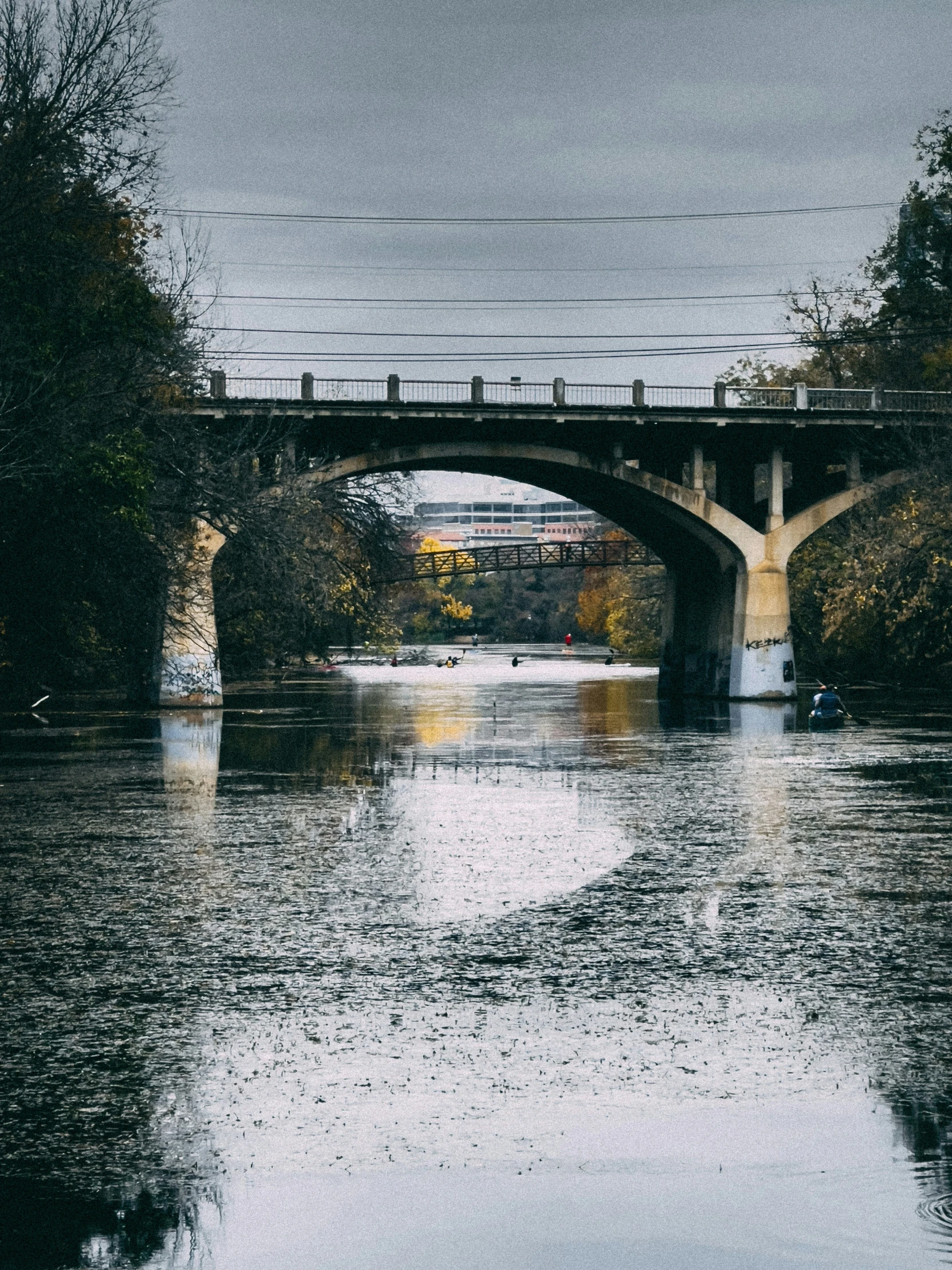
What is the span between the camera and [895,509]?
53.9 metres

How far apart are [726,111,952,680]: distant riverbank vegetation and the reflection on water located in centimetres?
3157

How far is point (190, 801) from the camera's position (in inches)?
802

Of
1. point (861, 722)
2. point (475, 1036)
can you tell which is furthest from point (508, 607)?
point (475, 1036)

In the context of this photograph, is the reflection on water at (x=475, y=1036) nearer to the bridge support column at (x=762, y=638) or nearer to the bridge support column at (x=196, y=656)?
the bridge support column at (x=196, y=656)

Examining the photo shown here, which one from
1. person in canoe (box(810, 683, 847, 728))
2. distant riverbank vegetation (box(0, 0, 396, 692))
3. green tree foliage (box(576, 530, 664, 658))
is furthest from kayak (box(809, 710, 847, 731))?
green tree foliage (box(576, 530, 664, 658))

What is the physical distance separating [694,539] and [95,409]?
29004 mm

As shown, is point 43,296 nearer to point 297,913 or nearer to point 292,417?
point 292,417

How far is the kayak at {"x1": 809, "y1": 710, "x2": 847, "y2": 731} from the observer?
1457 inches

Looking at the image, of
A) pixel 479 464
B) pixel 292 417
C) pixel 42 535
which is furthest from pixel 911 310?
pixel 42 535

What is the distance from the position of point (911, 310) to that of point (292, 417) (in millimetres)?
26930

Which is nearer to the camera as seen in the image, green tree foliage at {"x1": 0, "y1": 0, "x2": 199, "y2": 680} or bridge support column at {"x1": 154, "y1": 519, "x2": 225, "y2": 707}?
green tree foliage at {"x1": 0, "y1": 0, "x2": 199, "y2": 680}

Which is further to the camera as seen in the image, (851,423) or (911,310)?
(911,310)

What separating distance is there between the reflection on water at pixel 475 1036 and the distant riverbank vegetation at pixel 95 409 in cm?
1312

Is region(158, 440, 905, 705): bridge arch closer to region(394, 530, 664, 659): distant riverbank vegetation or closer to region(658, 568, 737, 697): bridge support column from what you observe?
region(658, 568, 737, 697): bridge support column
